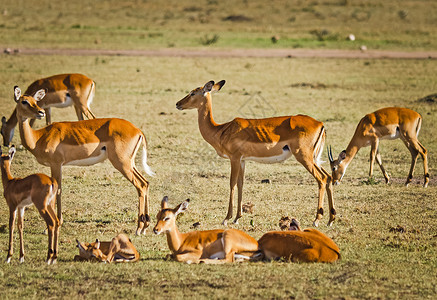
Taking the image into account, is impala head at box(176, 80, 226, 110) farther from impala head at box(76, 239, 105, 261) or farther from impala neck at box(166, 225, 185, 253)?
impala head at box(76, 239, 105, 261)

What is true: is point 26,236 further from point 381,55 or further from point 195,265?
point 381,55

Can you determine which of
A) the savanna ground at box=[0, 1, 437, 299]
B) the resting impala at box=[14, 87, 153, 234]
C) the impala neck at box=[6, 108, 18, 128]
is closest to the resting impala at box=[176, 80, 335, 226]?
the savanna ground at box=[0, 1, 437, 299]

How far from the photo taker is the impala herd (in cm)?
750

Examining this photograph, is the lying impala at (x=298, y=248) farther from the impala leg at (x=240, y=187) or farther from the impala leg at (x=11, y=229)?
the impala leg at (x=11, y=229)

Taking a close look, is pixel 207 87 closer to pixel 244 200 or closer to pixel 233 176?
pixel 233 176

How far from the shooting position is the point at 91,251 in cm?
756

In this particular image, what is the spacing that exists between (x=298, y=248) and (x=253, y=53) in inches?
953

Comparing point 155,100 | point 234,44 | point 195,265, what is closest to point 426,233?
point 195,265

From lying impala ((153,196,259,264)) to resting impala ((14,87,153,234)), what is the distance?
1643mm

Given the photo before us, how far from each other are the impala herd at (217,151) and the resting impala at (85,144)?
0.5 inches

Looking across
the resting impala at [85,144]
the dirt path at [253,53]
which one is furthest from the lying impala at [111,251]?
the dirt path at [253,53]

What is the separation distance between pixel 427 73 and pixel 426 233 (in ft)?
59.1

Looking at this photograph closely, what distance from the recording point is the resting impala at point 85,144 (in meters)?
9.24

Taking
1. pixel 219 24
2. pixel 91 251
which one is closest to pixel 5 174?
pixel 91 251
